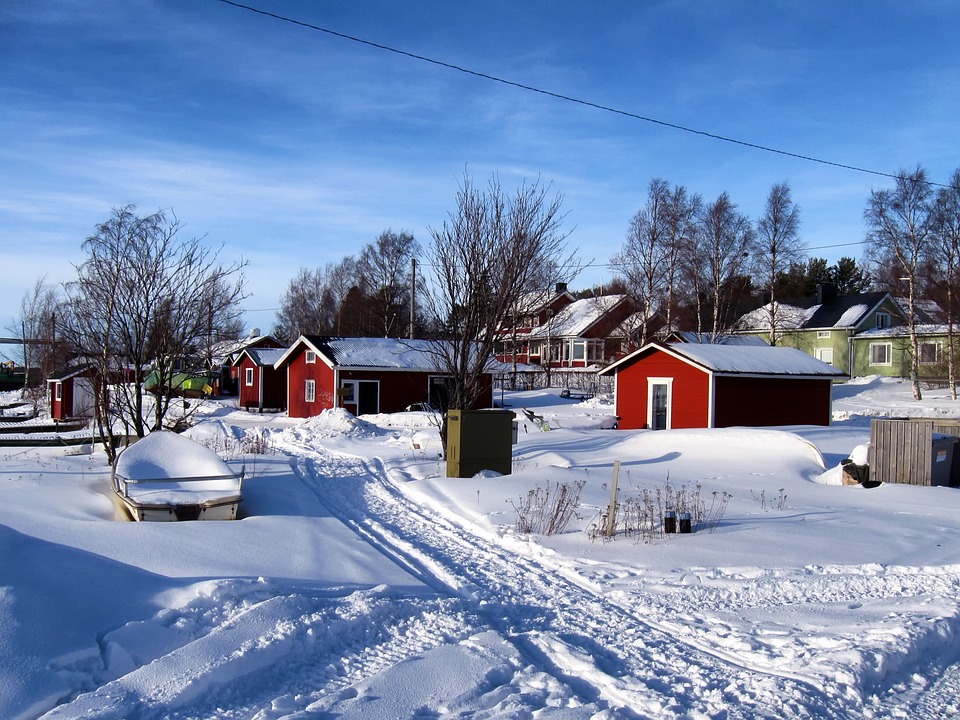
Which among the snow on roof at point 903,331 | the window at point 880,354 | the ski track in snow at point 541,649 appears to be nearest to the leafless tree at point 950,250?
the snow on roof at point 903,331

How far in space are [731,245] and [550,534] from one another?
39356 millimetres

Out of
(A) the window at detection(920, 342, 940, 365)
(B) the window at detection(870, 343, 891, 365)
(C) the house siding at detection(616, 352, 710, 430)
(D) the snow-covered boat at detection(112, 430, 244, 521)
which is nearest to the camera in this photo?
(D) the snow-covered boat at detection(112, 430, 244, 521)

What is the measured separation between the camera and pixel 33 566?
6.05m

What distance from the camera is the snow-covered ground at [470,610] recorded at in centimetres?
499

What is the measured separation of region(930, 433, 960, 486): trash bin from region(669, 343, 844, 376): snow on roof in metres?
11.3

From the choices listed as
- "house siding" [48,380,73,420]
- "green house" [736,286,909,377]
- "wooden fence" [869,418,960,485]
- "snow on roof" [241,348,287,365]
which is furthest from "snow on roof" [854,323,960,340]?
"house siding" [48,380,73,420]

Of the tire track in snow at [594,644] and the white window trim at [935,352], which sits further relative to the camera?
the white window trim at [935,352]

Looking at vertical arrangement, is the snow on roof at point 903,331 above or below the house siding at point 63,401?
above

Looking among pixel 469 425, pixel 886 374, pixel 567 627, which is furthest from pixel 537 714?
pixel 886 374

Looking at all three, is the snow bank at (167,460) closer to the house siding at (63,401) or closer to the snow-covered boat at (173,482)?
the snow-covered boat at (173,482)

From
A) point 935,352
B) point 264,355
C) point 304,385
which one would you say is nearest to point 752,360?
point 304,385

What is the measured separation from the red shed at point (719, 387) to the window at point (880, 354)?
Answer: 25411 mm

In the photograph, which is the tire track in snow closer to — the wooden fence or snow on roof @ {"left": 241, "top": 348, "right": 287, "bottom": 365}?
the wooden fence

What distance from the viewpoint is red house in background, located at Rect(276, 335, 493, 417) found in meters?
35.7
